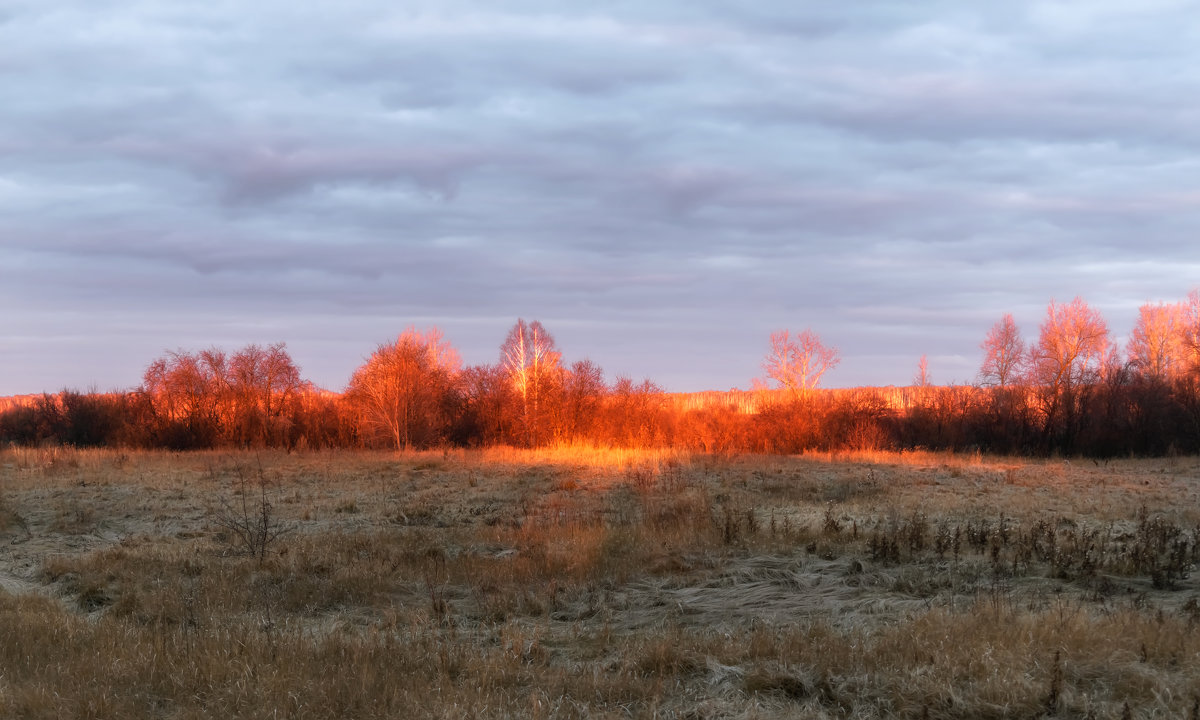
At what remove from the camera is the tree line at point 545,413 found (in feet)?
149

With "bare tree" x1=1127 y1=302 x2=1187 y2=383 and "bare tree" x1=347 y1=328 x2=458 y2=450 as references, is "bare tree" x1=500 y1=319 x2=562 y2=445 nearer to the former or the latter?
"bare tree" x1=347 y1=328 x2=458 y2=450

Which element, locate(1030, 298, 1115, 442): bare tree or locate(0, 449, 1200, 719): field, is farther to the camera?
locate(1030, 298, 1115, 442): bare tree

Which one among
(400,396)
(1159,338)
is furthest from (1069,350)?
(400,396)

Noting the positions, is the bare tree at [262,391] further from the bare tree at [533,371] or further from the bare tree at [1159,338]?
the bare tree at [1159,338]

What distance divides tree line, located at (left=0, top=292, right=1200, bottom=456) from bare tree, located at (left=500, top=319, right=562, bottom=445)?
3.0 inches

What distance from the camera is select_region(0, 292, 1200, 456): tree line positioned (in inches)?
1784

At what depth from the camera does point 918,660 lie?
22.6 ft

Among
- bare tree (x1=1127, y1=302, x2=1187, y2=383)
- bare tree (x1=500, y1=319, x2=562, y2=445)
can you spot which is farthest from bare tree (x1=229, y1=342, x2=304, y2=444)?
bare tree (x1=1127, y1=302, x2=1187, y2=383)

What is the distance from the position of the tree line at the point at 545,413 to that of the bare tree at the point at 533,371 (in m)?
0.08

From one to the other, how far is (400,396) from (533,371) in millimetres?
7067

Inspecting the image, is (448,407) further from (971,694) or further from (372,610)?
(971,694)

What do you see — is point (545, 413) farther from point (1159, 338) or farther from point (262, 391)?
point (1159, 338)

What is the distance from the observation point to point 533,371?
45.5 meters

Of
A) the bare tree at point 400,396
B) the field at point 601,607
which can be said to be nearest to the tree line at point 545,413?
the bare tree at point 400,396
